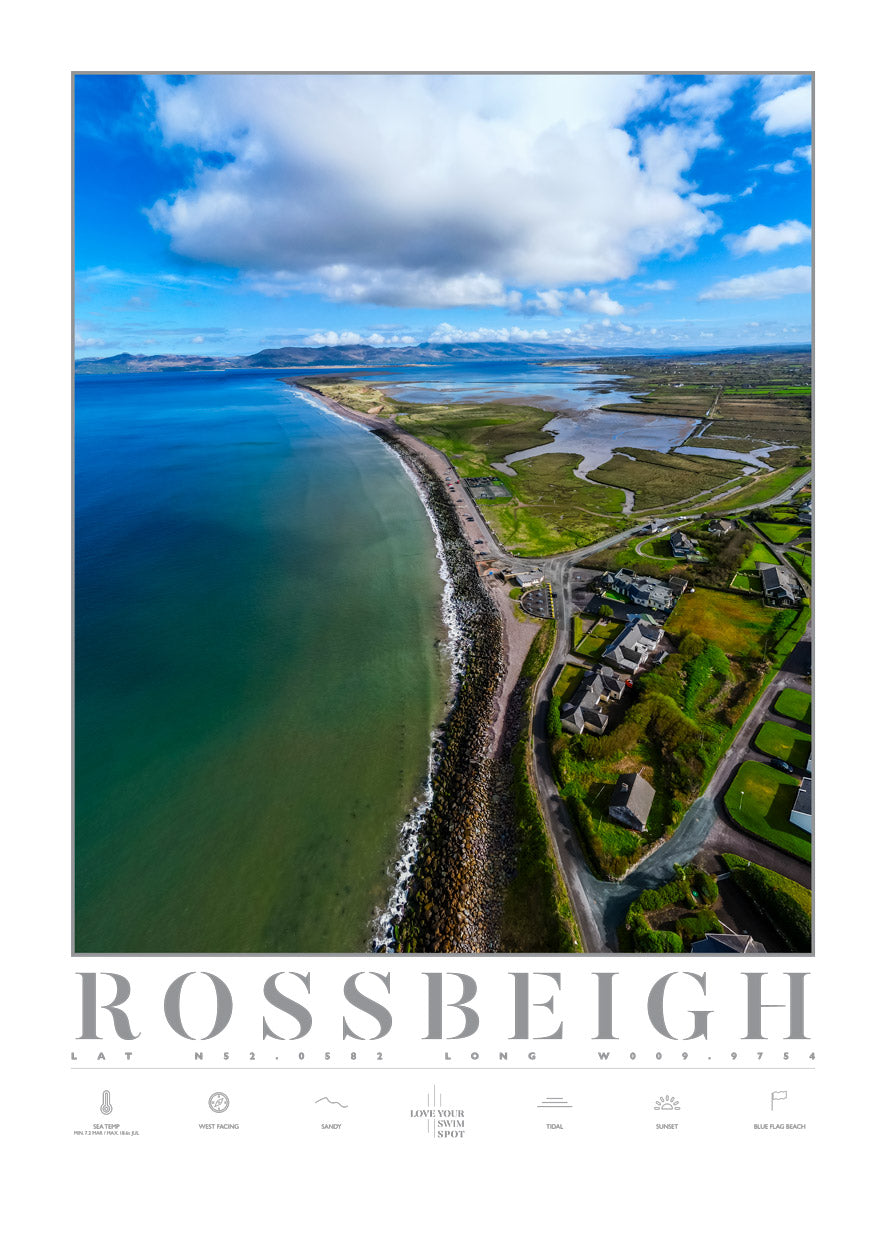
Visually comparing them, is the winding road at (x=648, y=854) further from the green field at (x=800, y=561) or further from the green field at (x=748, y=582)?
the green field at (x=800, y=561)

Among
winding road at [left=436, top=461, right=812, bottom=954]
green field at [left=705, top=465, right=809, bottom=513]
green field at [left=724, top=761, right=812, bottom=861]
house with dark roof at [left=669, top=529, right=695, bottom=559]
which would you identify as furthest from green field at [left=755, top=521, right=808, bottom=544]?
green field at [left=724, top=761, right=812, bottom=861]

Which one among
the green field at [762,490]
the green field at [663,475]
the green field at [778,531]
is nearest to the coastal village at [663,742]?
the green field at [778,531]

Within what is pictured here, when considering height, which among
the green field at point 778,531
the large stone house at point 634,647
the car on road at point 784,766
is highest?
the green field at point 778,531

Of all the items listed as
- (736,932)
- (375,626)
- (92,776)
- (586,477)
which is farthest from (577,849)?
(586,477)

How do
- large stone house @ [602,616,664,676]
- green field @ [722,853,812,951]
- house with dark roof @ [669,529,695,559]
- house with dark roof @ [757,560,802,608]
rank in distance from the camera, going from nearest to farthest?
green field @ [722,853,812,951] < large stone house @ [602,616,664,676] < house with dark roof @ [757,560,802,608] < house with dark roof @ [669,529,695,559]

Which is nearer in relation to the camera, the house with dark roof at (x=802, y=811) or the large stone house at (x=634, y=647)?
the house with dark roof at (x=802, y=811)

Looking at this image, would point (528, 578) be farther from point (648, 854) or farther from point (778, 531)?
point (778, 531)

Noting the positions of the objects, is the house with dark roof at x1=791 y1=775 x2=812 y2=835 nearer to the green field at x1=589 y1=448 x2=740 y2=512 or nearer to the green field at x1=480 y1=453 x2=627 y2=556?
the green field at x1=480 y1=453 x2=627 y2=556
